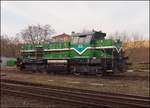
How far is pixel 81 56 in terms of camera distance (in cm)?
2292

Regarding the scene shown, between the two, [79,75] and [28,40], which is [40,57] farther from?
[28,40]

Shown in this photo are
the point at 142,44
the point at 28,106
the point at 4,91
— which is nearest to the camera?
the point at 28,106

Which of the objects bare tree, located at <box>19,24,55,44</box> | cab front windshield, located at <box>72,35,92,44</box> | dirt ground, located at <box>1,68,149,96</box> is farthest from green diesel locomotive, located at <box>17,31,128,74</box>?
bare tree, located at <box>19,24,55,44</box>

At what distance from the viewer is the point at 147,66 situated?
33062 millimetres

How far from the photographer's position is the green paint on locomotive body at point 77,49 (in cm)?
2148

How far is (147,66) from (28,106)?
2575 centimetres

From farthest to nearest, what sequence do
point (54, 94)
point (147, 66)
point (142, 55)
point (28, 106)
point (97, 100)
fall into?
point (142, 55) < point (147, 66) < point (54, 94) < point (97, 100) < point (28, 106)

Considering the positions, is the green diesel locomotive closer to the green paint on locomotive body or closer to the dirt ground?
the green paint on locomotive body

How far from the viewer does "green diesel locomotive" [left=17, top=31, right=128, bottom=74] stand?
21.4m

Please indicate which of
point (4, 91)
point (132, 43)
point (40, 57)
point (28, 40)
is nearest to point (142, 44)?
point (132, 43)

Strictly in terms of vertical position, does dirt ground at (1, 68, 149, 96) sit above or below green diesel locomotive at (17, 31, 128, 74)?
below

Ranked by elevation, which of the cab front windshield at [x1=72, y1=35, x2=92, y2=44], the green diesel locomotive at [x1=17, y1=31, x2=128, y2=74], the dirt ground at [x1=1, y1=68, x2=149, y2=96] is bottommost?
the dirt ground at [x1=1, y1=68, x2=149, y2=96]

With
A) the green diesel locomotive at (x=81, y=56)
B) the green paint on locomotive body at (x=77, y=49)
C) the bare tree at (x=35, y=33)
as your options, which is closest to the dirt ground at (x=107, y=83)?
the green diesel locomotive at (x=81, y=56)

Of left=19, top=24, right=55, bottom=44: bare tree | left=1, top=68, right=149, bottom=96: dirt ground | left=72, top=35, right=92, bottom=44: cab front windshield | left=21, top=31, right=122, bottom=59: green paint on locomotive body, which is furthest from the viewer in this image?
left=19, top=24, right=55, bottom=44: bare tree
